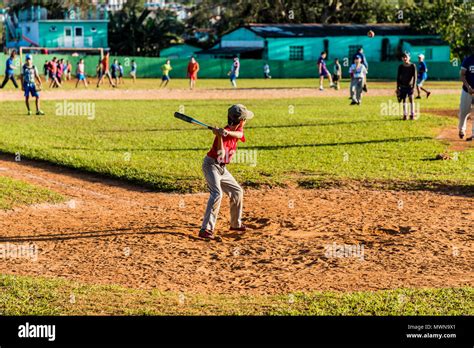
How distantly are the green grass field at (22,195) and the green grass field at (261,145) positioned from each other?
6.61 feet

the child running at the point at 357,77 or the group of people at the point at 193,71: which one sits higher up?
the child running at the point at 357,77

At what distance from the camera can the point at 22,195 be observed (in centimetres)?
1418

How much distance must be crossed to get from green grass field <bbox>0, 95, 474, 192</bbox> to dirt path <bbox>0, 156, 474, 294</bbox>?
55.1 inches

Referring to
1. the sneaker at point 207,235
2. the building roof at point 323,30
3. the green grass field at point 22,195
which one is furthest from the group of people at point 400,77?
the building roof at point 323,30

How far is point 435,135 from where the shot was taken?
2330 cm

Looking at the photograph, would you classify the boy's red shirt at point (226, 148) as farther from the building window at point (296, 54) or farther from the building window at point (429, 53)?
the building window at point (296, 54)

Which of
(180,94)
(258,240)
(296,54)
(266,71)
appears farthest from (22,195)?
(296,54)

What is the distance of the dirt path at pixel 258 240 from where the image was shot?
9391 mm

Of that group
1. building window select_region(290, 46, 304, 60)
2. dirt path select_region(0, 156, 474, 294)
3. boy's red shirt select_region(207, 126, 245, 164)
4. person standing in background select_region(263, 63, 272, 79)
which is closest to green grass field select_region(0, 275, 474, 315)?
dirt path select_region(0, 156, 474, 294)

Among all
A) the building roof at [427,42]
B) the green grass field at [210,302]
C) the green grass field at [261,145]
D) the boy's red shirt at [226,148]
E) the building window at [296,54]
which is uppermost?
the boy's red shirt at [226,148]

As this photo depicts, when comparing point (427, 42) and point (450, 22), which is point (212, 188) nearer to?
point (450, 22)

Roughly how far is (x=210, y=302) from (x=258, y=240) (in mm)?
2948

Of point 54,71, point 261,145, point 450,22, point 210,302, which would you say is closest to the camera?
point 210,302
